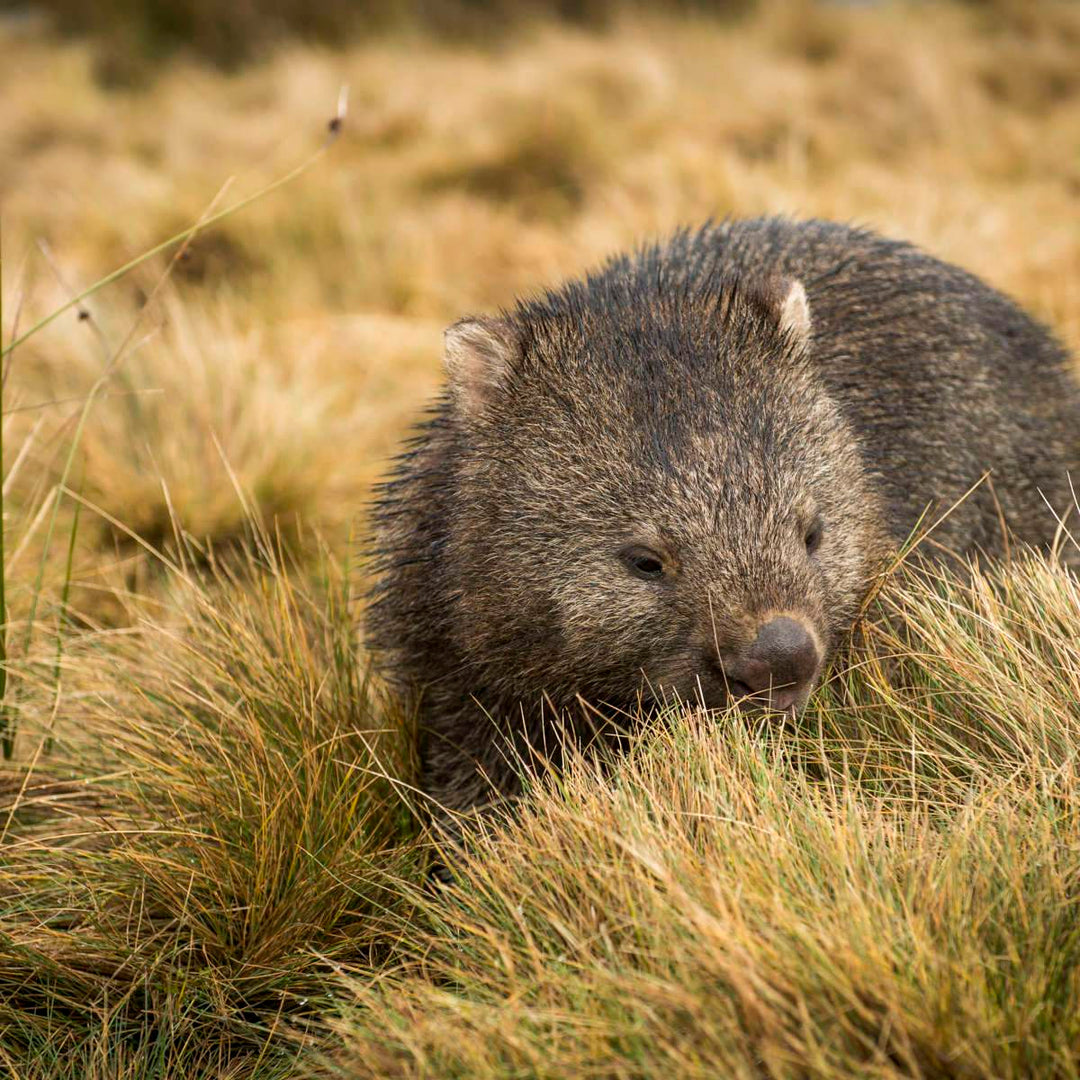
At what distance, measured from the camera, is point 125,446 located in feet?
17.6

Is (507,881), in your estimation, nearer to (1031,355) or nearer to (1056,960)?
(1056,960)

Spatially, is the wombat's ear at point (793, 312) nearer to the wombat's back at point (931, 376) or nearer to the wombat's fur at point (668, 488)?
the wombat's fur at point (668, 488)

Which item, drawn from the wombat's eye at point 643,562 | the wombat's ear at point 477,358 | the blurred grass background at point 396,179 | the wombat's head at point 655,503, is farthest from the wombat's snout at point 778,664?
the blurred grass background at point 396,179

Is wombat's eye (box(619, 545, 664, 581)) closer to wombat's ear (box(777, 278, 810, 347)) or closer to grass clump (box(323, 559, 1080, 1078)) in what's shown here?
grass clump (box(323, 559, 1080, 1078))

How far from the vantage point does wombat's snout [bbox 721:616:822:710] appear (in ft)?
8.71

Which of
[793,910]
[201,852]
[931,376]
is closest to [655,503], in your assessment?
[793,910]

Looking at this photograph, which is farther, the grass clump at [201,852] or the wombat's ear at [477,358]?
the wombat's ear at [477,358]

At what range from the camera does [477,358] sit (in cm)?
327

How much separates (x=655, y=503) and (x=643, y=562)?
0.14 meters

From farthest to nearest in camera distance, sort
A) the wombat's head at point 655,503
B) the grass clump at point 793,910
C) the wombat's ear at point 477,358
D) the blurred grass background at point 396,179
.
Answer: the blurred grass background at point 396,179
the wombat's ear at point 477,358
the wombat's head at point 655,503
the grass clump at point 793,910

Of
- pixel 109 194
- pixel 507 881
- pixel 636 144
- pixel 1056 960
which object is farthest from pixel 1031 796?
pixel 109 194

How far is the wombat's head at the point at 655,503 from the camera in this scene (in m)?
2.79

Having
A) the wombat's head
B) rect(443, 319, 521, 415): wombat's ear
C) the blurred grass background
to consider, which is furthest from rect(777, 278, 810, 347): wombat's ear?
the blurred grass background

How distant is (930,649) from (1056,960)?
116 cm
